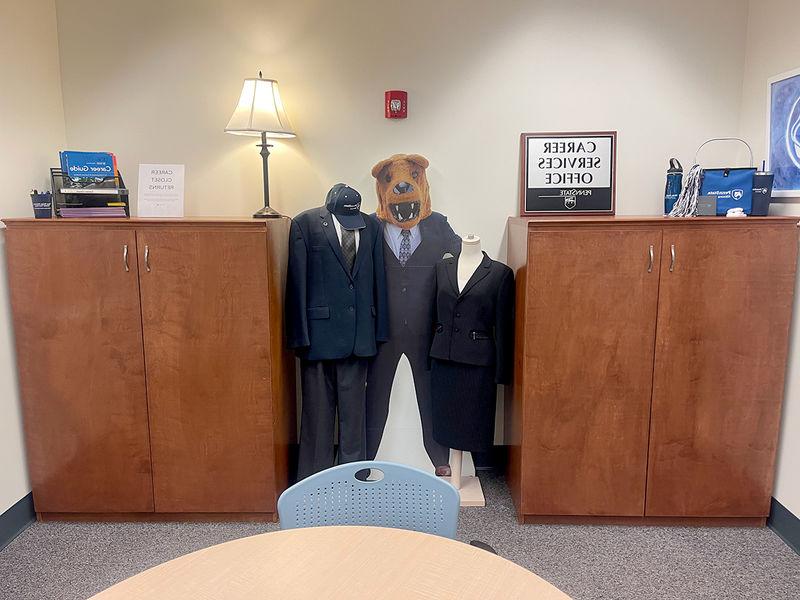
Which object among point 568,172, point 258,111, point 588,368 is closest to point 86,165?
point 258,111

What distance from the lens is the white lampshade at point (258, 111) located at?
2631 millimetres

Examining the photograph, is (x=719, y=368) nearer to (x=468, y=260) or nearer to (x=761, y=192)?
(x=761, y=192)

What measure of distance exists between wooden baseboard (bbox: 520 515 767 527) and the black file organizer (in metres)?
2.32

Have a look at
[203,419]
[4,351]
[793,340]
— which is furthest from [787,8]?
[4,351]

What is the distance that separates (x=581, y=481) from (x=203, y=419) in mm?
1681

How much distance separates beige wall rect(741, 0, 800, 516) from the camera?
2.42 metres

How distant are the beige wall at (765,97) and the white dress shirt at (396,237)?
1.61 metres

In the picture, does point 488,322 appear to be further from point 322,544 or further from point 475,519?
point 322,544

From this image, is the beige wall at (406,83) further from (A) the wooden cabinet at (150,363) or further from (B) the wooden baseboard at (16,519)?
(B) the wooden baseboard at (16,519)

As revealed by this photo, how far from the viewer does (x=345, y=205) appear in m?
2.74

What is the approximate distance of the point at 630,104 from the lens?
9.24 feet

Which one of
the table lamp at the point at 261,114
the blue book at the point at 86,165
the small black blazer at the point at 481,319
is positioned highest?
the table lamp at the point at 261,114

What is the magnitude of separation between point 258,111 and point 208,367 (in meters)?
1.16

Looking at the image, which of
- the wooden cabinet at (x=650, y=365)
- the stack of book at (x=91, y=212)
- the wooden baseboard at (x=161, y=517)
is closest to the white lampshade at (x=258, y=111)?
the stack of book at (x=91, y=212)
